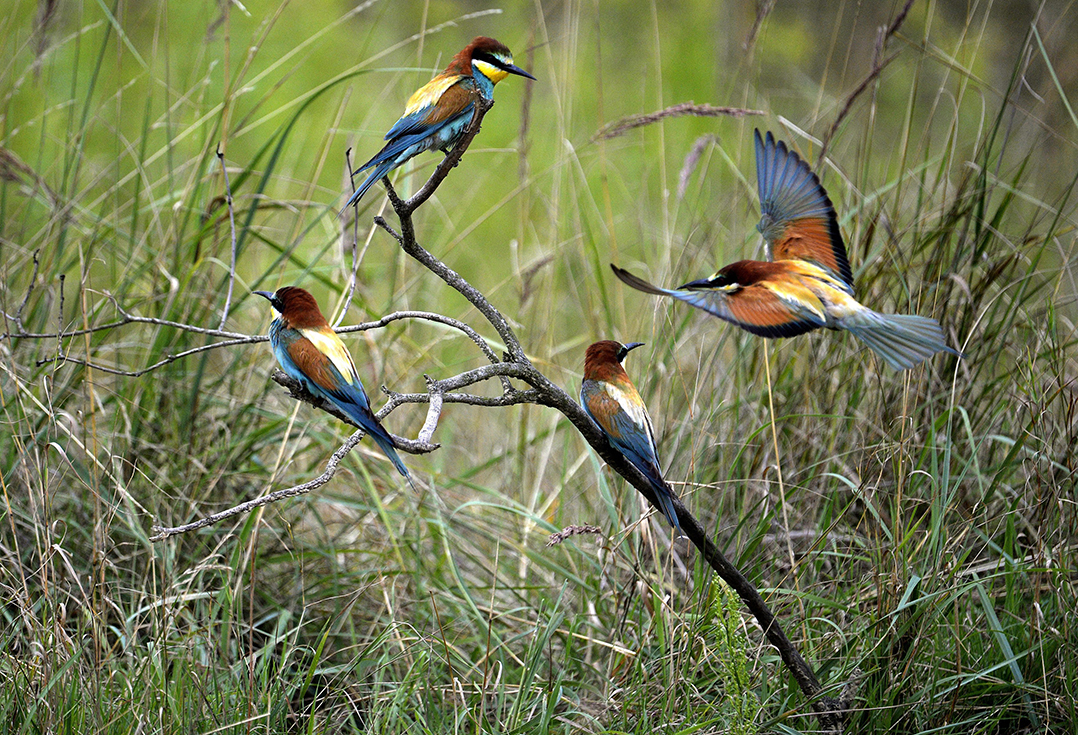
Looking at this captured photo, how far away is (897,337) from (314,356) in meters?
0.92

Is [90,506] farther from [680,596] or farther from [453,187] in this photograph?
[453,187]

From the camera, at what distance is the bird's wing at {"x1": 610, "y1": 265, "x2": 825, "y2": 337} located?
4.30ft

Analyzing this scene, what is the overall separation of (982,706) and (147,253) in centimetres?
234

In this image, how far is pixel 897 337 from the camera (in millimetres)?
1359

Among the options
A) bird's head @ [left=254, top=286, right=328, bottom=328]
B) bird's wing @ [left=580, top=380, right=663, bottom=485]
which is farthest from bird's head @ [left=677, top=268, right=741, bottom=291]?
bird's head @ [left=254, top=286, right=328, bottom=328]

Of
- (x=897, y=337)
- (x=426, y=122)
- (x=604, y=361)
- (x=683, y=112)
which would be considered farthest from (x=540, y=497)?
(x=897, y=337)

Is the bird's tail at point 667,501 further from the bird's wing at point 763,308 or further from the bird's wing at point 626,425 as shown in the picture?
the bird's wing at point 763,308

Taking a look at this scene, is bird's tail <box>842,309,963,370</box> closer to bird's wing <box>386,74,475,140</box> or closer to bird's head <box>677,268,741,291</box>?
bird's head <box>677,268,741,291</box>

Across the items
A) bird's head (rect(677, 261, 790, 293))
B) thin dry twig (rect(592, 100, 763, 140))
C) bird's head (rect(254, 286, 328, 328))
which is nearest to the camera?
bird's head (rect(677, 261, 790, 293))

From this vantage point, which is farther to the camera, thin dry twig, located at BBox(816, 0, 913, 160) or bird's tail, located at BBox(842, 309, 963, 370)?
thin dry twig, located at BBox(816, 0, 913, 160)

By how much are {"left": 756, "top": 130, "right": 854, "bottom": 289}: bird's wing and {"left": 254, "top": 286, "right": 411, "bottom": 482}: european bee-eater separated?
80cm

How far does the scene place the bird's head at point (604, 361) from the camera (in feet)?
5.40

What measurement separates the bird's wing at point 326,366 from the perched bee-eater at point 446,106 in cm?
27

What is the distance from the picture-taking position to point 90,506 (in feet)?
6.98
